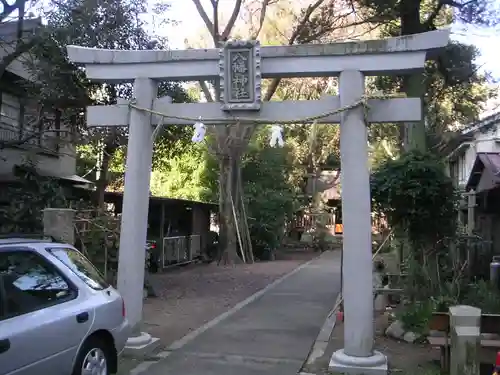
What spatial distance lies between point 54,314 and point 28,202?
7.30m

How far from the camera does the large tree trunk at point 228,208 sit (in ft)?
74.5

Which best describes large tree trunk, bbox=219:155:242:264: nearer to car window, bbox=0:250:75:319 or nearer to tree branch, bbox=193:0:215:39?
tree branch, bbox=193:0:215:39

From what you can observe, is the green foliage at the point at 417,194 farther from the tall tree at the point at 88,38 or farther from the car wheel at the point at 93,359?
the tall tree at the point at 88,38

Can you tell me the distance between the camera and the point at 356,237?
23.3ft

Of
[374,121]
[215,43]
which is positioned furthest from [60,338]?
[215,43]

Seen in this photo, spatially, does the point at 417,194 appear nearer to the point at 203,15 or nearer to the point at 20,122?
the point at 20,122

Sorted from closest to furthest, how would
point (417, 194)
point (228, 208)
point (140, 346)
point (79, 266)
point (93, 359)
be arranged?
point (93, 359), point (79, 266), point (140, 346), point (417, 194), point (228, 208)

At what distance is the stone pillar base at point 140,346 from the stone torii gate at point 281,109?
2 centimetres

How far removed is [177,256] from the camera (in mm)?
20547

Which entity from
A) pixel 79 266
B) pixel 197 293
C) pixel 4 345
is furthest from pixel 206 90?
pixel 4 345

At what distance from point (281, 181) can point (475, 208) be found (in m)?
13.0

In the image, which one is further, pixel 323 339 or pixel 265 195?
pixel 265 195

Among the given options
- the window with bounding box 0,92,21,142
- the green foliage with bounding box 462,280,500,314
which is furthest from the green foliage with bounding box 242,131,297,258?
the green foliage with bounding box 462,280,500,314

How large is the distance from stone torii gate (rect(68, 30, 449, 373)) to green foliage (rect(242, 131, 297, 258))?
1714cm
